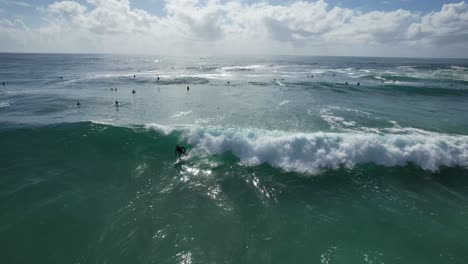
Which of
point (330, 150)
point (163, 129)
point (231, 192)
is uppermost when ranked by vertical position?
point (163, 129)

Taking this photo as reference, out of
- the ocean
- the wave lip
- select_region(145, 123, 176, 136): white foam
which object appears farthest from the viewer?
select_region(145, 123, 176, 136): white foam

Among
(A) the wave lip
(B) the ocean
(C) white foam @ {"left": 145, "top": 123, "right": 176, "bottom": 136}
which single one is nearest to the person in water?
(B) the ocean

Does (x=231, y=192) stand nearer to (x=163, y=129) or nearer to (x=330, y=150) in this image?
(x=330, y=150)

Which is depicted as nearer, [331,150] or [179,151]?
[179,151]

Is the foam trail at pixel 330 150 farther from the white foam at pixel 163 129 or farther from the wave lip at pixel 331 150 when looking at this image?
the white foam at pixel 163 129

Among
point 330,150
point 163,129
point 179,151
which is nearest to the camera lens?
point 179,151

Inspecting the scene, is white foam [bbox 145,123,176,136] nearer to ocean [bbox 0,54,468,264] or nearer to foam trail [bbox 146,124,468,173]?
ocean [bbox 0,54,468,264]

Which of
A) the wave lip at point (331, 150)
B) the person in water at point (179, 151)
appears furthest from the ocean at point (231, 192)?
the person in water at point (179, 151)

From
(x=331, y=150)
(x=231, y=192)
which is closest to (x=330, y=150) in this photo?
(x=331, y=150)
